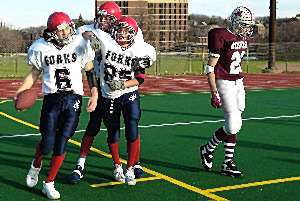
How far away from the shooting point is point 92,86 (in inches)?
232

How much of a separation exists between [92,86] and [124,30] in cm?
73

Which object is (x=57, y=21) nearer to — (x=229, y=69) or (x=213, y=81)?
(x=213, y=81)

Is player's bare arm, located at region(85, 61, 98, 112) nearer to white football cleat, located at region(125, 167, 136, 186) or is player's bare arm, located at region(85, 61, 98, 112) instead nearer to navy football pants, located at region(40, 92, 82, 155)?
navy football pants, located at region(40, 92, 82, 155)

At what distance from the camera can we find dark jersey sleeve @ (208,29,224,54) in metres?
6.49

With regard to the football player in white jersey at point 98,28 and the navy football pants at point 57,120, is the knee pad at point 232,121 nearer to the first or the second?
the football player in white jersey at point 98,28

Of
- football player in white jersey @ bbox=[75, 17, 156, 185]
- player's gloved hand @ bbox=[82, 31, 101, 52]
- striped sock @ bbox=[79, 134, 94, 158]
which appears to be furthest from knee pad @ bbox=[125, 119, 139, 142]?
player's gloved hand @ bbox=[82, 31, 101, 52]

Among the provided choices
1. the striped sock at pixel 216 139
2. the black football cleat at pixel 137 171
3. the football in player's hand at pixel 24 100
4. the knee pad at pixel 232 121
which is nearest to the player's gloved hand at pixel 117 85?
the football in player's hand at pixel 24 100

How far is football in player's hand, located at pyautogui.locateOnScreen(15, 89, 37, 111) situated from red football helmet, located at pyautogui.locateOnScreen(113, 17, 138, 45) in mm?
1185

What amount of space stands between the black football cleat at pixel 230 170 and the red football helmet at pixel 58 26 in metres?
2.55

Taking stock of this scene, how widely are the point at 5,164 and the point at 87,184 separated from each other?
1582 millimetres

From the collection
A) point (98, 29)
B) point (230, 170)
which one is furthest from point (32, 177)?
point (230, 170)

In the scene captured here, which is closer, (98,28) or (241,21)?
(98,28)

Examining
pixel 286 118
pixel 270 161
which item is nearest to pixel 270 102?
pixel 286 118

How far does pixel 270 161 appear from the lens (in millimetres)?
7480
